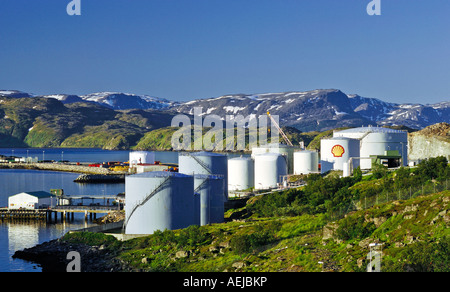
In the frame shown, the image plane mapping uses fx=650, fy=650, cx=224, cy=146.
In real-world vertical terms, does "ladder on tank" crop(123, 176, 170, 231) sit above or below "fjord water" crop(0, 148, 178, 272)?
above

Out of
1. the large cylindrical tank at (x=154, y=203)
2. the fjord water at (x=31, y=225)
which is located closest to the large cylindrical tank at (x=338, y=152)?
the fjord water at (x=31, y=225)

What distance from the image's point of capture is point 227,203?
7169 centimetres

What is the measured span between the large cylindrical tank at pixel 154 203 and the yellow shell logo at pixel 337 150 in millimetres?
33846

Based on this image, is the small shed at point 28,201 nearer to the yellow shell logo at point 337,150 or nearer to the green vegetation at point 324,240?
the green vegetation at point 324,240

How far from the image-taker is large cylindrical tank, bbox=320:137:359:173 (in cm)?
8162

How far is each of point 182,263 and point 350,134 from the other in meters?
48.1

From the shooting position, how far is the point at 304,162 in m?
87.3


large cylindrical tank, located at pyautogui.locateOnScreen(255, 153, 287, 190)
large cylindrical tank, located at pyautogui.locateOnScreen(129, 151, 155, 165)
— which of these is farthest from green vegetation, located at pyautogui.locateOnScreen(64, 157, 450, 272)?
large cylindrical tank, located at pyautogui.locateOnScreen(129, 151, 155, 165)

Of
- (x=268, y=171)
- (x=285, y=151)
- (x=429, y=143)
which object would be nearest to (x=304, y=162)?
(x=285, y=151)

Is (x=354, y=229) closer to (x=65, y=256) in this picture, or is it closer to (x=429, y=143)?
(x=65, y=256)

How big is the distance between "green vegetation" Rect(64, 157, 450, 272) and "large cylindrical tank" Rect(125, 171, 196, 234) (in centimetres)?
168

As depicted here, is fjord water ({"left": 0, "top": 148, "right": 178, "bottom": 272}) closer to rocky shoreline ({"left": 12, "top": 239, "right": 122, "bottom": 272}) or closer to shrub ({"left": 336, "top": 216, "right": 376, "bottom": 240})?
rocky shoreline ({"left": 12, "top": 239, "right": 122, "bottom": 272})
